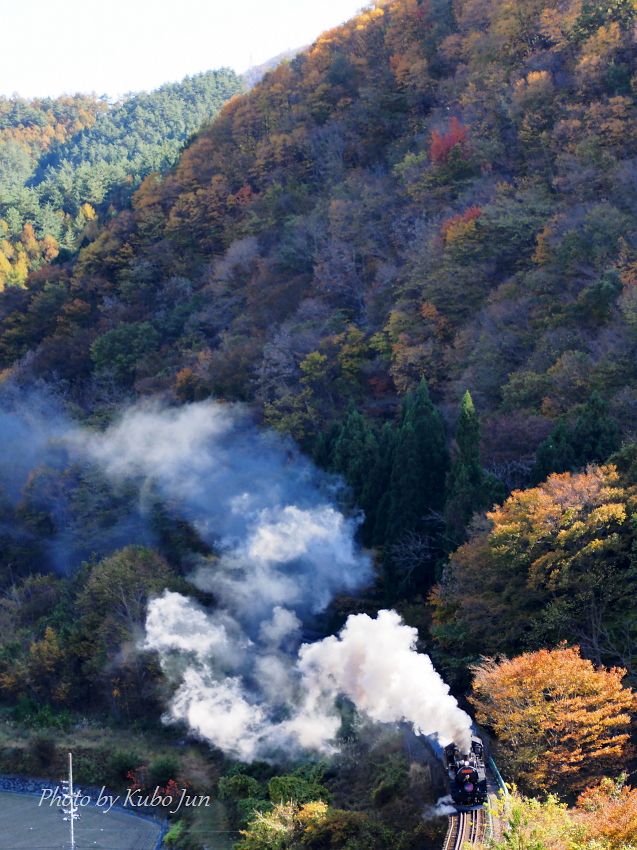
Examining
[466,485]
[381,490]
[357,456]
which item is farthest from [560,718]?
[357,456]

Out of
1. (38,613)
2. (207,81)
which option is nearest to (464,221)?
(38,613)

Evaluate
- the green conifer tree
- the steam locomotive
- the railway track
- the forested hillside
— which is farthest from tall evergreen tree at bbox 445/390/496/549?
the forested hillside

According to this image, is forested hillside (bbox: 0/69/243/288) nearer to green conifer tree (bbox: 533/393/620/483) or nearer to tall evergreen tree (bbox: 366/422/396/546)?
tall evergreen tree (bbox: 366/422/396/546)

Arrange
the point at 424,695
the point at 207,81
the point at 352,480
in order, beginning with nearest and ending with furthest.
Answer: the point at 424,695 < the point at 352,480 < the point at 207,81

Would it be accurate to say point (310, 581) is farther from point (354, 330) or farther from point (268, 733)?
point (354, 330)

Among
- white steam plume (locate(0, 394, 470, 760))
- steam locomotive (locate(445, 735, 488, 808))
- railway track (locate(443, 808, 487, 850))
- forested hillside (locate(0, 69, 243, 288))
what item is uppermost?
forested hillside (locate(0, 69, 243, 288))

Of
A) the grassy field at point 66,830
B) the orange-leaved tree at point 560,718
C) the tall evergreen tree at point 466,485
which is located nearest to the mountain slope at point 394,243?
the tall evergreen tree at point 466,485

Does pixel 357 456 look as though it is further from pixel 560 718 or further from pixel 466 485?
pixel 560 718
